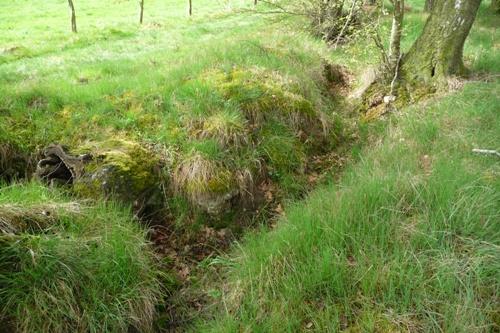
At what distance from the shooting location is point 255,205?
17.5 feet

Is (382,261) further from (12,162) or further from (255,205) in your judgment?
(12,162)

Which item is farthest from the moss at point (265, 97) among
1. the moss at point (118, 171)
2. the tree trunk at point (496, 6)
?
the tree trunk at point (496, 6)

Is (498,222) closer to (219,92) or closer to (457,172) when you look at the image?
(457,172)

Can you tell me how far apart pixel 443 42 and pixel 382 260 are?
18.4 ft

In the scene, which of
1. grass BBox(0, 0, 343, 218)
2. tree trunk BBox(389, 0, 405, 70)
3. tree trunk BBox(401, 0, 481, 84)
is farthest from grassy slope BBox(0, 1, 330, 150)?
tree trunk BBox(401, 0, 481, 84)

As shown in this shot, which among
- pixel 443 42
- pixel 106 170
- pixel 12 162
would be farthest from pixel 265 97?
pixel 12 162

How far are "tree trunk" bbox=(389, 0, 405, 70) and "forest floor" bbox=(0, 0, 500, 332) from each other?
23.6 inches

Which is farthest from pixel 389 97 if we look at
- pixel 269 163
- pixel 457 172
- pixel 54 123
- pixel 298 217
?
pixel 54 123

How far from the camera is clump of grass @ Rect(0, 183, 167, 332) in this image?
3113 mm

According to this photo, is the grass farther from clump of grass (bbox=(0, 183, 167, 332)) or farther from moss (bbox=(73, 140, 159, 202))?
clump of grass (bbox=(0, 183, 167, 332))

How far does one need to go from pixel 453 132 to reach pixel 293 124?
2.26 m

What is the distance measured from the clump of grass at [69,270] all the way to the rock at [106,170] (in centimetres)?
58

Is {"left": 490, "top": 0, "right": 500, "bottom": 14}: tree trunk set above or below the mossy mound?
above

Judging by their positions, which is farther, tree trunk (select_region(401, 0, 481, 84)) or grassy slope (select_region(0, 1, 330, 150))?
tree trunk (select_region(401, 0, 481, 84))
